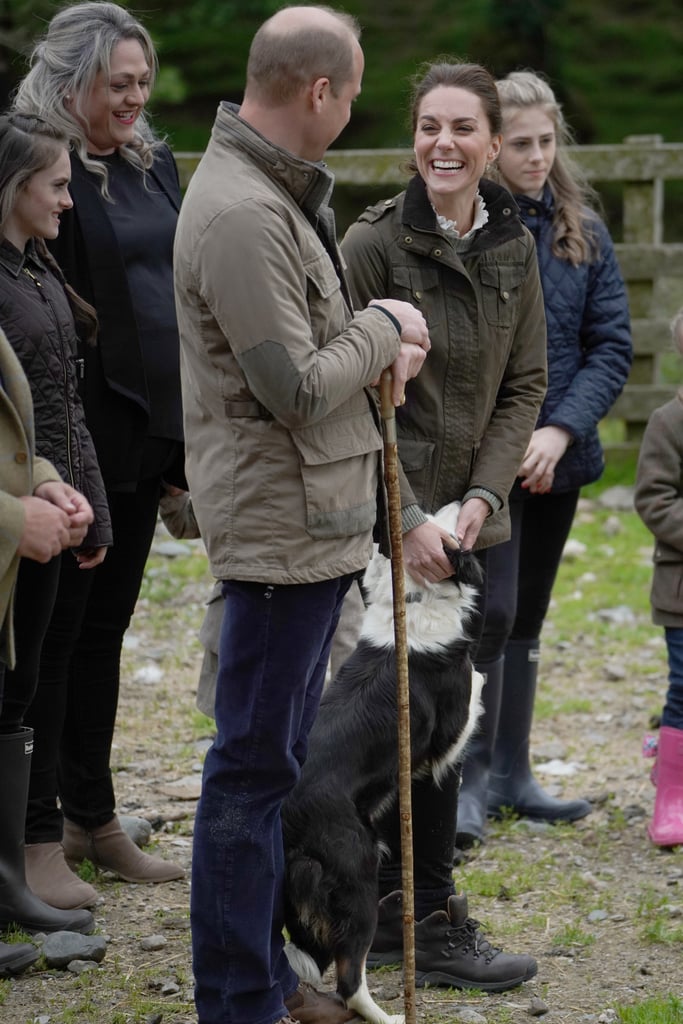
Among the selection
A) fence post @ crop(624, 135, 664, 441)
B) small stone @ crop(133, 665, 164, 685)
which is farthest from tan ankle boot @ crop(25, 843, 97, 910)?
fence post @ crop(624, 135, 664, 441)

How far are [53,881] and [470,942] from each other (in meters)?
1.19

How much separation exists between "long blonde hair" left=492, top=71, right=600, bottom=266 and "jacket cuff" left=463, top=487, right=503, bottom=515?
55.2 inches

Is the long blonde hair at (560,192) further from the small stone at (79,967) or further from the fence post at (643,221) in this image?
the fence post at (643,221)

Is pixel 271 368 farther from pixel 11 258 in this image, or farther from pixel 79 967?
pixel 79 967

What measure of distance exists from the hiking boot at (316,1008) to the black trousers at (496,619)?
0.44 metres

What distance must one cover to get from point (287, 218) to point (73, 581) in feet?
4.81

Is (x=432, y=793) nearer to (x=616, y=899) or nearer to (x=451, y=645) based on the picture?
(x=451, y=645)

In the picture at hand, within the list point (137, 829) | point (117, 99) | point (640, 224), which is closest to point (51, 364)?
point (117, 99)

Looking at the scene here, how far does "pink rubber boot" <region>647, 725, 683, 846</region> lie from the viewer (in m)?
4.54

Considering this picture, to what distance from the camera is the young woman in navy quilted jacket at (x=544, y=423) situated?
4547 mm

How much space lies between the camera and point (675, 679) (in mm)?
4562

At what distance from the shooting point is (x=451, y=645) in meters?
3.51

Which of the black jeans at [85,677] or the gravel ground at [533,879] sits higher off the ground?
the black jeans at [85,677]

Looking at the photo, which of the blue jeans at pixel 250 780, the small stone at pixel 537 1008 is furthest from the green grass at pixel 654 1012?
the blue jeans at pixel 250 780
